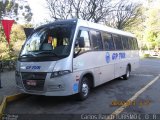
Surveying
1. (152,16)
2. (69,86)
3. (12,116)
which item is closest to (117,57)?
(69,86)

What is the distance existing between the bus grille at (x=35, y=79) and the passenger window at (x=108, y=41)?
357cm

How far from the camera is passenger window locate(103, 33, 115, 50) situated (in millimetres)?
10001

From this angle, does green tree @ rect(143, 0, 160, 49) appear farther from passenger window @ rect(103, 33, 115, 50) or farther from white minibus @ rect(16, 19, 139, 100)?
white minibus @ rect(16, 19, 139, 100)

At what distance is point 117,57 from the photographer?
11.2 meters

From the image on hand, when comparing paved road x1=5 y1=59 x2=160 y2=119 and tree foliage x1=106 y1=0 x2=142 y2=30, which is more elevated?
tree foliage x1=106 y1=0 x2=142 y2=30

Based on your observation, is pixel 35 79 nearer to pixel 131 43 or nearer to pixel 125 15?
pixel 131 43

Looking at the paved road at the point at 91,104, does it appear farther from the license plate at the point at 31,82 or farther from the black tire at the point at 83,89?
the license plate at the point at 31,82

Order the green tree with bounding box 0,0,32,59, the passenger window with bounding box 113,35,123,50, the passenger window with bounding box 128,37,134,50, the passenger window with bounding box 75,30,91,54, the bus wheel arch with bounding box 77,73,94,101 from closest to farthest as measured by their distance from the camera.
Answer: the passenger window with bounding box 75,30,91,54 → the bus wheel arch with bounding box 77,73,94,101 → the passenger window with bounding box 113,35,123,50 → the passenger window with bounding box 128,37,134,50 → the green tree with bounding box 0,0,32,59

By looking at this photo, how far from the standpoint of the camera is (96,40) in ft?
30.0

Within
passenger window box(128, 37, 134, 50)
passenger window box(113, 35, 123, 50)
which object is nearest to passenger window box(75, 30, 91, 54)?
passenger window box(113, 35, 123, 50)

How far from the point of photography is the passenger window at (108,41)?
10001 millimetres

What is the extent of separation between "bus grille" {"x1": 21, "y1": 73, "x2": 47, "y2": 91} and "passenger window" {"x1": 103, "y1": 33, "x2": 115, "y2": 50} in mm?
3569

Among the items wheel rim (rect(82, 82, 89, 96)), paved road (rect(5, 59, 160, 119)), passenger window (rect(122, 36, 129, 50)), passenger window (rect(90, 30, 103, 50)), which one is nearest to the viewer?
paved road (rect(5, 59, 160, 119))

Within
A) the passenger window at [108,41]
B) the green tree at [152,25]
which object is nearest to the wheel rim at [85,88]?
the passenger window at [108,41]
